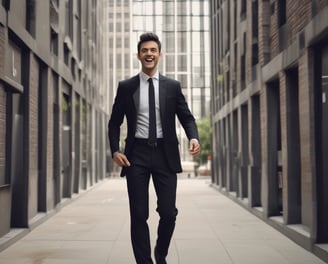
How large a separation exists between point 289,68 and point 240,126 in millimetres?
7403

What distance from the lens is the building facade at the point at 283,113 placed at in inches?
309

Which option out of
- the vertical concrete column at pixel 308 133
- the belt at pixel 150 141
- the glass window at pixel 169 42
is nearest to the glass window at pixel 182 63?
the glass window at pixel 169 42

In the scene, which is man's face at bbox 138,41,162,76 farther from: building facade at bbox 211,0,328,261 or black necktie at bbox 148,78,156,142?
building facade at bbox 211,0,328,261

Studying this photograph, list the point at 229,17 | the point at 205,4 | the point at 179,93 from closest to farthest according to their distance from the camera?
1. the point at 179,93
2. the point at 229,17
3. the point at 205,4

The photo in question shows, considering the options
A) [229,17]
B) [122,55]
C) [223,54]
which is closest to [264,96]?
[229,17]

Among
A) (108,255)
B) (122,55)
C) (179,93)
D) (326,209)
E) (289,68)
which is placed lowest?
(108,255)

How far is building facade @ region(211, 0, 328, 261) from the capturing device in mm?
7852

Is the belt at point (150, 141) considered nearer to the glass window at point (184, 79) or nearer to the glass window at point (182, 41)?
the glass window at point (182, 41)

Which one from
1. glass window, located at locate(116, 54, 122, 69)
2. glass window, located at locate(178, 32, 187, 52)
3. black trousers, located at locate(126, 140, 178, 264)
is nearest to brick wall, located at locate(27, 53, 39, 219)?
black trousers, located at locate(126, 140, 178, 264)

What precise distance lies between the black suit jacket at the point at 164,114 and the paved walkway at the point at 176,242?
221 cm

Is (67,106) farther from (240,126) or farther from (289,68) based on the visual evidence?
(289,68)

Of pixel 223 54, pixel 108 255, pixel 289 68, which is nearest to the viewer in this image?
pixel 108 255

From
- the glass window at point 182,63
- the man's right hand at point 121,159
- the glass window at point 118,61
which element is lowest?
the man's right hand at point 121,159

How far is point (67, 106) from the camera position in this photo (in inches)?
715
